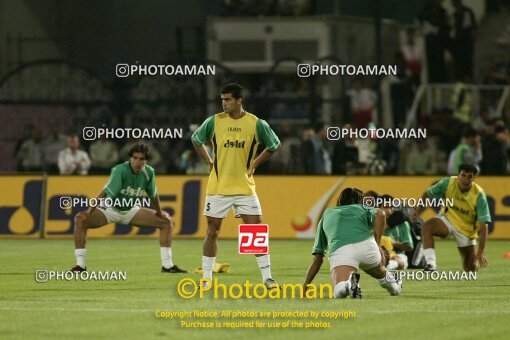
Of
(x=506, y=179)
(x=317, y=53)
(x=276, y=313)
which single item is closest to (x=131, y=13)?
(x=317, y=53)

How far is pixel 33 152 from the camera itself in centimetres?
3200

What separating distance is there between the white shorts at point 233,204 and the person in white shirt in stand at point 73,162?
42.5ft

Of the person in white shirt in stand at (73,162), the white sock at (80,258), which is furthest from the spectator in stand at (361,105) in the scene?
the white sock at (80,258)

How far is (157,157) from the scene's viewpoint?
32.0 m

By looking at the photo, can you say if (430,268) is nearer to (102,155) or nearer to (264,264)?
(264,264)

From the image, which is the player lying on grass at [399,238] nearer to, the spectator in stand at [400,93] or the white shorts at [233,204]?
the white shorts at [233,204]

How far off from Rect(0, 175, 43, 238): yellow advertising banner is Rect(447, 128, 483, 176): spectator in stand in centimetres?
822

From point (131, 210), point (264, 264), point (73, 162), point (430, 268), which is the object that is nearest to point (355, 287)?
point (264, 264)

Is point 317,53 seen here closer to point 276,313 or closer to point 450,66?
point 450,66

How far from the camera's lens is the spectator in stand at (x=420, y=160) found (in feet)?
105

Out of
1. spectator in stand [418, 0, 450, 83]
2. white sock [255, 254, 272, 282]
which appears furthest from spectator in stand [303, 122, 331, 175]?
white sock [255, 254, 272, 282]

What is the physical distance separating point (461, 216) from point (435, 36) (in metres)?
15.1

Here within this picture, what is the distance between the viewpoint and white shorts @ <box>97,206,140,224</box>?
21.0m

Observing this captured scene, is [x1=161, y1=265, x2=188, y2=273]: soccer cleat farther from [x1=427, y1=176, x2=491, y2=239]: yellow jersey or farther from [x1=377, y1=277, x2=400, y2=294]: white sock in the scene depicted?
[x1=377, y1=277, x2=400, y2=294]: white sock
